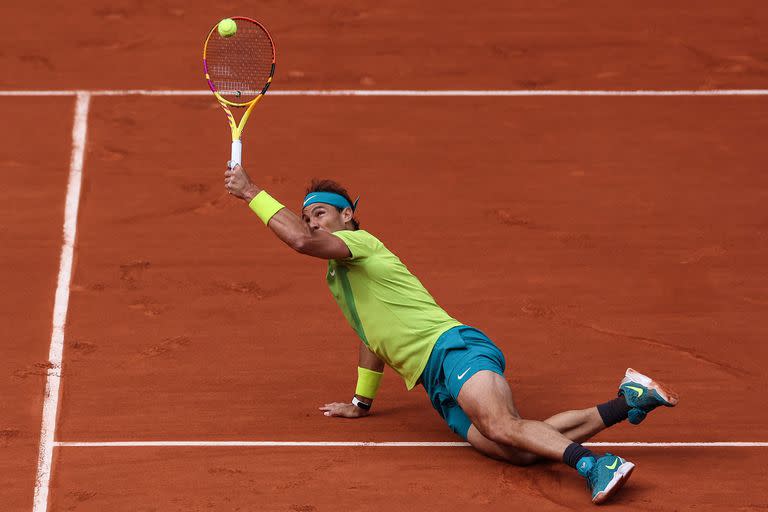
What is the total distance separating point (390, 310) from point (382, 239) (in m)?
2.48

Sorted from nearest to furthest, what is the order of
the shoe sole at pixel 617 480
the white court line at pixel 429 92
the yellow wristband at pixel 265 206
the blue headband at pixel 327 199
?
1. the shoe sole at pixel 617 480
2. the yellow wristband at pixel 265 206
3. the blue headband at pixel 327 199
4. the white court line at pixel 429 92

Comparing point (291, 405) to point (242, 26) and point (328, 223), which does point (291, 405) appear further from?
point (242, 26)

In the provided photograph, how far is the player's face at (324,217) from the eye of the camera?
902 cm

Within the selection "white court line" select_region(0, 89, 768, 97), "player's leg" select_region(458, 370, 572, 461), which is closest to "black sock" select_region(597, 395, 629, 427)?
"player's leg" select_region(458, 370, 572, 461)

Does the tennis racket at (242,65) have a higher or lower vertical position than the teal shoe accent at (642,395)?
higher

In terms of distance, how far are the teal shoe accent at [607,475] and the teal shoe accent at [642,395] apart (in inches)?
13.9

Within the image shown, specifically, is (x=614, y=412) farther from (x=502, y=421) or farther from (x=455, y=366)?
(x=455, y=366)

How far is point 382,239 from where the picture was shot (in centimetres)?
1125

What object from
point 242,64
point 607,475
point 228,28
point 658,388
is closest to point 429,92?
point 242,64

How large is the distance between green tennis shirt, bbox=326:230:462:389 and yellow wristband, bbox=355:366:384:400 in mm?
303

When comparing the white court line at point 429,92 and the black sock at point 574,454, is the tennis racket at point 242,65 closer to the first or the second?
the white court line at point 429,92

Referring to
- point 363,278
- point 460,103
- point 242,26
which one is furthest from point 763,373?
point 242,26

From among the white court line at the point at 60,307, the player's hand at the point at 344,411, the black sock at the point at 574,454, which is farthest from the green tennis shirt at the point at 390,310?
the white court line at the point at 60,307

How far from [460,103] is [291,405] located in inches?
170
